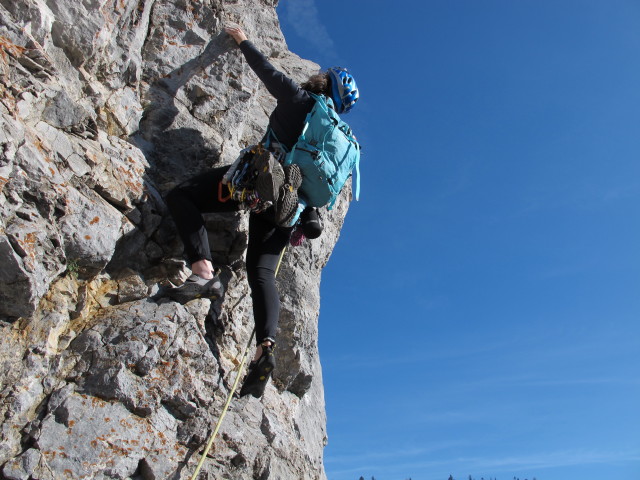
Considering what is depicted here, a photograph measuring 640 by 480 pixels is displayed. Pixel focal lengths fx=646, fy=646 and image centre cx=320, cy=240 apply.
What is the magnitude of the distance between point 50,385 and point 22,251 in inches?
46.0

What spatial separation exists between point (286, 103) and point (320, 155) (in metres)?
0.79

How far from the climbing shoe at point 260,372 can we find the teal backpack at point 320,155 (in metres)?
1.70

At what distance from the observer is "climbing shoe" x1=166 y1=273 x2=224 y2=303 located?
655cm

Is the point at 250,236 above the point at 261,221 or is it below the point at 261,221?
below

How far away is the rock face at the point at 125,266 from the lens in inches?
212

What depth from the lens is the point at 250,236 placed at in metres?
7.22

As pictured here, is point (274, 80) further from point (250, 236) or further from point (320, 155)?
point (250, 236)

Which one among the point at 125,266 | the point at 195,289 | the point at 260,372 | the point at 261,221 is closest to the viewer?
the point at 260,372

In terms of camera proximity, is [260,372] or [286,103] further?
[286,103]

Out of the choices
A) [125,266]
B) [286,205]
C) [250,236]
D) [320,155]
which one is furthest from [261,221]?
[125,266]

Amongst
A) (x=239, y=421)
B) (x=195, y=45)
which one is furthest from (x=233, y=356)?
(x=195, y=45)

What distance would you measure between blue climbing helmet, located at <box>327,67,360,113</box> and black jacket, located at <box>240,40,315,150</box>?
401 millimetres

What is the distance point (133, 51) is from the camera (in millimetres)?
7777

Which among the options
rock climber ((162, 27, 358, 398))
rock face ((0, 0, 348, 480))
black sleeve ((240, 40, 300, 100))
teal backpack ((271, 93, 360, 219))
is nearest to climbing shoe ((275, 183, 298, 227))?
rock climber ((162, 27, 358, 398))
